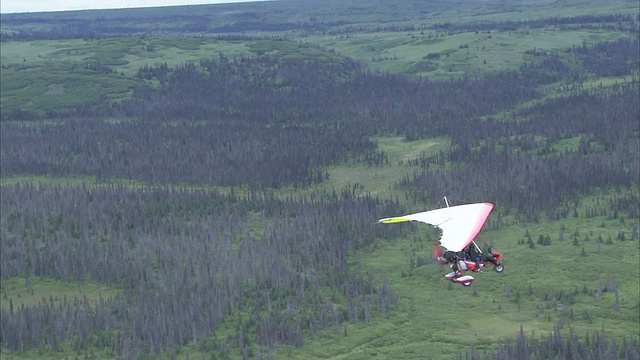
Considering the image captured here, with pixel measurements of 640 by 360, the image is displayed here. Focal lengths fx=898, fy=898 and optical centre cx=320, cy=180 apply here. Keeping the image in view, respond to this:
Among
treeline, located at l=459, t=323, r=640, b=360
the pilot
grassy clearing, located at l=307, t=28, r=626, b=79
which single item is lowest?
treeline, located at l=459, t=323, r=640, b=360

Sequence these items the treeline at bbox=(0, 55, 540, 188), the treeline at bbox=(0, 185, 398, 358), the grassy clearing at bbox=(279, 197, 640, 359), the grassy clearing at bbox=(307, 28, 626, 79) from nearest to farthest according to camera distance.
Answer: the grassy clearing at bbox=(279, 197, 640, 359) < the treeline at bbox=(0, 185, 398, 358) < the treeline at bbox=(0, 55, 540, 188) < the grassy clearing at bbox=(307, 28, 626, 79)

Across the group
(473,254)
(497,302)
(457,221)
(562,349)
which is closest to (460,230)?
(457,221)

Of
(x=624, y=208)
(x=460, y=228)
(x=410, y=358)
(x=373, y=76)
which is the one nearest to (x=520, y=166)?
(x=624, y=208)

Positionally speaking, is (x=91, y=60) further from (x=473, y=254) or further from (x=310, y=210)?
(x=473, y=254)

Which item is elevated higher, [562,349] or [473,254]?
[473,254]

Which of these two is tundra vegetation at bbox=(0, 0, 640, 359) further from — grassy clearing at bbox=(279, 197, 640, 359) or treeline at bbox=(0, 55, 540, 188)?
treeline at bbox=(0, 55, 540, 188)

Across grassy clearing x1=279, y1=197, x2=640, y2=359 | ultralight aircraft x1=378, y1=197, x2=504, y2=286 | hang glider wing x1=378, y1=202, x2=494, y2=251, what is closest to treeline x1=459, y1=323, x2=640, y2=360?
grassy clearing x1=279, y1=197, x2=640, y2=359
